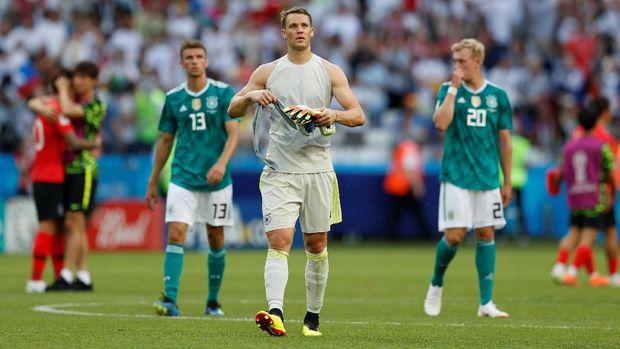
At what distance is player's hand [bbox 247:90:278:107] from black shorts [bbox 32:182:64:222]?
20.7 feet

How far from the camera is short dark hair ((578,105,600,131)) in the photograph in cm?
1681

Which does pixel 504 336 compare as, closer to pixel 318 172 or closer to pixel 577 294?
pixel 318 172

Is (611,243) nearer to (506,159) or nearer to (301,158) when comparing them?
(506,159)

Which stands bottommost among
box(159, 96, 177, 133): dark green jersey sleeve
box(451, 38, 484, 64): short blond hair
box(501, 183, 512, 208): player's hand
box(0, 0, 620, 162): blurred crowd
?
box(501, 183, 512, 208): player's hand

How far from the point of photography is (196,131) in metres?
12.4

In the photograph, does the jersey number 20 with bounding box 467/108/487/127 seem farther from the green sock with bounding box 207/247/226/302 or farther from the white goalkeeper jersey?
the white goalkeeper jersey

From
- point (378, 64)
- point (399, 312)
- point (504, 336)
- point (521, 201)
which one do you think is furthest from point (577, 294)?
point (378, 64)

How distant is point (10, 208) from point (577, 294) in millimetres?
11481

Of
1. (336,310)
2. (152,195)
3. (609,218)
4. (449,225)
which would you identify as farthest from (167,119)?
(609,218)

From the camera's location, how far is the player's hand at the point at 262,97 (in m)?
9.48

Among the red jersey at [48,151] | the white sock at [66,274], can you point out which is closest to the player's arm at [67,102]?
the red jersey at [48,151]

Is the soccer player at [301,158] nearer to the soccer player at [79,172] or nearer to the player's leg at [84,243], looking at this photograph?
the soccer player at [79,172]

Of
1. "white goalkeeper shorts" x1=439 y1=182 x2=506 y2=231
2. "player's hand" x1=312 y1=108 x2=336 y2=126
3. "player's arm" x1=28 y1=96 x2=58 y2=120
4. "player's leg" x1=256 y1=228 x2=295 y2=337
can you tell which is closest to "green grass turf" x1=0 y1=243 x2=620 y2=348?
"player's leg" x1=256 y1=228 x2=295 y2=337

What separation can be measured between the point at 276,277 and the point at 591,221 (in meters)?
8.33
